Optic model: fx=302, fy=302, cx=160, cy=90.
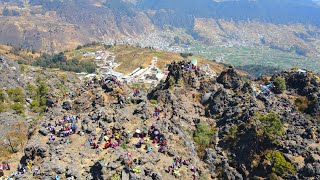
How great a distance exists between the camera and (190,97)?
63.3 m

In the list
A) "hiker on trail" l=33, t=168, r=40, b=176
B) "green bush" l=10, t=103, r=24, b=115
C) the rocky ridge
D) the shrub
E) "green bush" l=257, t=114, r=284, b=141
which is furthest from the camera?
"green bush" l=10, t=103, r=24, b=115

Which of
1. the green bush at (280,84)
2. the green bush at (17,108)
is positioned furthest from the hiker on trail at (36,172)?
the green bush at (17,108)

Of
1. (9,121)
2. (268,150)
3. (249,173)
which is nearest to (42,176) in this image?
(249,173)

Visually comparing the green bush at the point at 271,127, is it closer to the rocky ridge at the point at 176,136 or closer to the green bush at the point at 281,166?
the rocky ridge at the point at 176,136

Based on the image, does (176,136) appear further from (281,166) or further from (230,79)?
(230,79)

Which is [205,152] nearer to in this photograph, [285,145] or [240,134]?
[240,134]

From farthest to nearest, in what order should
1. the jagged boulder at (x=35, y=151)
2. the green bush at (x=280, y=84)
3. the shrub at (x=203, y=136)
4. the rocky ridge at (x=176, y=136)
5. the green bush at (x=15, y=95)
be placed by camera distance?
1. the green bush at (x=15, y=95)
2. the green bush at (x=280, y=84)
3. the shrub at (x=203, y=136)
4. the jagged boulder at (x=35, y=151)
5. the rocky ridge at (x=176, y=136)

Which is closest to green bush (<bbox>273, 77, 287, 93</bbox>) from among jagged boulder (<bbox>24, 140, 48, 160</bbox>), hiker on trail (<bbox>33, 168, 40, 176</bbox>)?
jagged boulder (<bbox>24, 140, 48, 160</bbox>)

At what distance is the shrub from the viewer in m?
48.5

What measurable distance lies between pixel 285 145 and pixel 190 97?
24.2m

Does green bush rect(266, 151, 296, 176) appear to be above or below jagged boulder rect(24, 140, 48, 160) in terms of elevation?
above

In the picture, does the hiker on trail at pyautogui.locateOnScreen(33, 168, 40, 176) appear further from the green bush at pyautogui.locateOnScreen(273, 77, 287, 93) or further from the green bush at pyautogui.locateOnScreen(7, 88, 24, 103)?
the green bush at pyautogui.locateOnScreen(7, 88, 24, 103)

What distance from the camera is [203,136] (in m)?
50.6

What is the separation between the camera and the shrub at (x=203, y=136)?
48.5m
